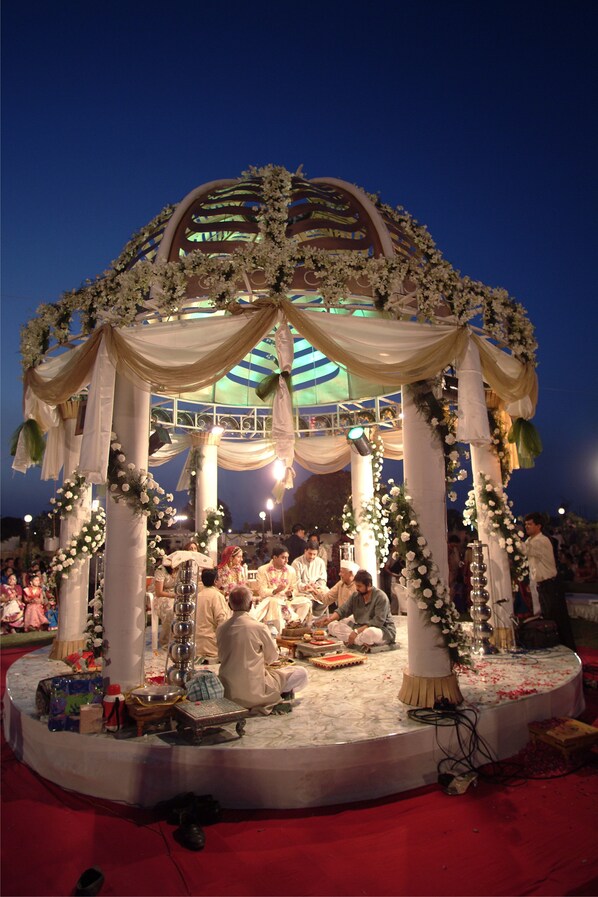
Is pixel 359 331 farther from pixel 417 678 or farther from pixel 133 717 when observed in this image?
pixel 133 717

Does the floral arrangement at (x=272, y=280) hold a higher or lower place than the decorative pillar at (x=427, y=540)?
higher

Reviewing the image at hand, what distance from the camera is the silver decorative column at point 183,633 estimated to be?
592 centimetres

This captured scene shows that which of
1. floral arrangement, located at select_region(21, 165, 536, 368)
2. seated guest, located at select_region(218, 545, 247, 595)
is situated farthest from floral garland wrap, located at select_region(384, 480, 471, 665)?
seated guest, located at select_region(218, 545, 247, 595)

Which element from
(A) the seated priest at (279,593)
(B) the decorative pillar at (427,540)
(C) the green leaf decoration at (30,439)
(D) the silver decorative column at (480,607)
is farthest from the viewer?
(A) the seated priest at (279,593)

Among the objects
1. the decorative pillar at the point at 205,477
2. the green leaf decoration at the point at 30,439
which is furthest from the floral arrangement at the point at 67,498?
the decorative pillar at the point at 205,477

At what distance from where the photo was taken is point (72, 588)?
8422 millimetres

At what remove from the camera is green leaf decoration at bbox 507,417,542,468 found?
7.92 meters

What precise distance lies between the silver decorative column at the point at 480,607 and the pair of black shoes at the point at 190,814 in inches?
186

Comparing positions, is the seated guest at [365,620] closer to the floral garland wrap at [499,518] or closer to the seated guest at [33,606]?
the floral garland wrap at [499,518]

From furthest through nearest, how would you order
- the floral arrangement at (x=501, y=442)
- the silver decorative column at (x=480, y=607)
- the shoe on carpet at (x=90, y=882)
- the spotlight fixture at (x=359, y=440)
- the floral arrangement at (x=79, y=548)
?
the spotlight fixture at (x=359, y=440) < the floral arrangement at (x=501, y=442) < the floral arrangement at (x=79, y=548) < the silver decorative column at (x=480, y=607) < the shoe on carpet at (x=90, y=882)

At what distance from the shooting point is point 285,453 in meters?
6.14

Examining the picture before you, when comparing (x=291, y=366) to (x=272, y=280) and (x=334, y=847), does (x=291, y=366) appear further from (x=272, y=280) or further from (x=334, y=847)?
(x=334, y=847)

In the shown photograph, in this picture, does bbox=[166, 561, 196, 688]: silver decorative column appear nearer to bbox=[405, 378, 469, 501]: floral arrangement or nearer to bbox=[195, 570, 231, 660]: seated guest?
bbox=[195, 570, 231, 660]: seated guest

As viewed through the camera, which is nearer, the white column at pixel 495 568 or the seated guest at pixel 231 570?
the white column at pixel 495 568
